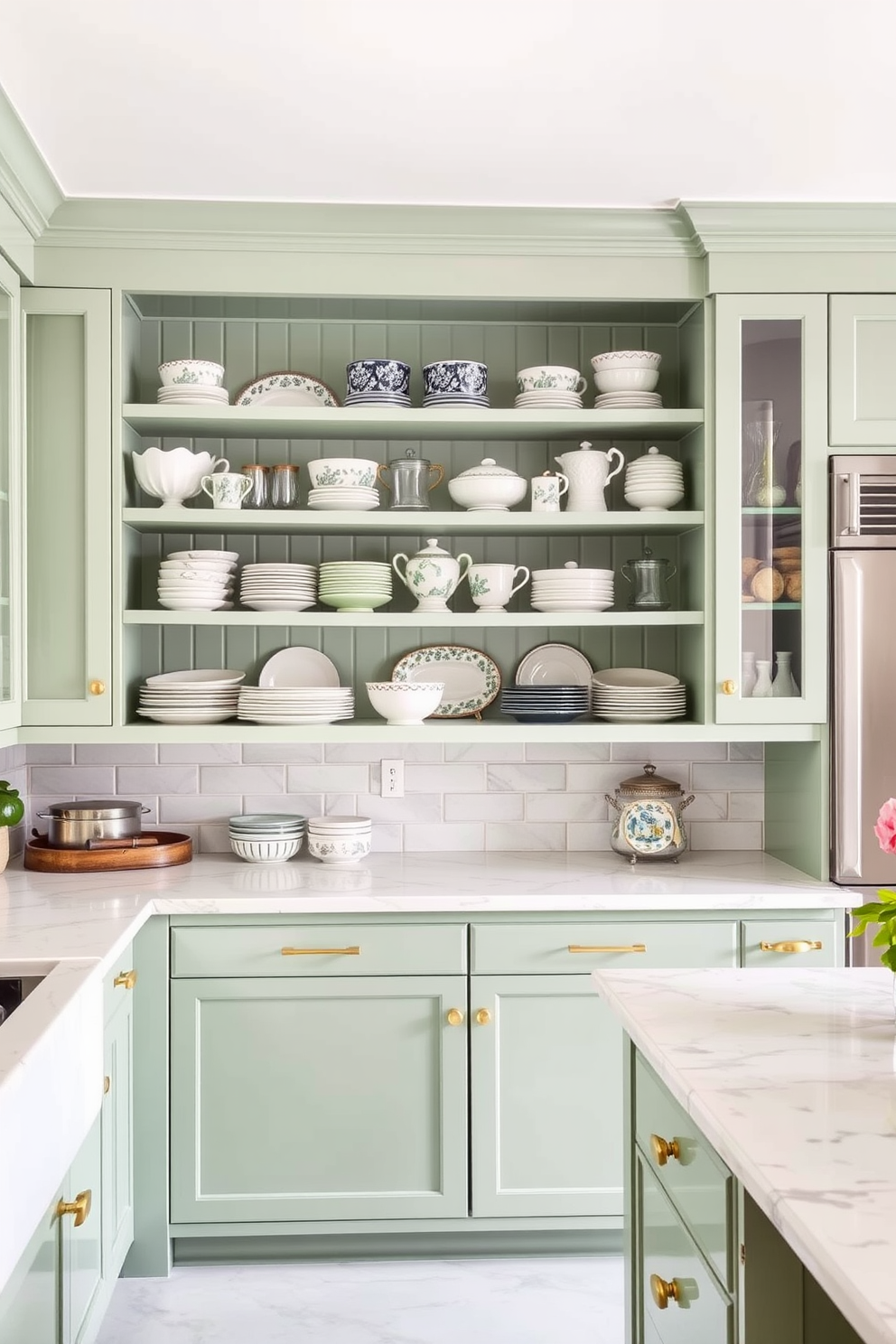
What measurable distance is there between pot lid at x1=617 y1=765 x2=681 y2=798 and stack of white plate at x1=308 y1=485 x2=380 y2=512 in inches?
40.0

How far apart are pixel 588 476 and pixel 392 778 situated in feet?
3.26

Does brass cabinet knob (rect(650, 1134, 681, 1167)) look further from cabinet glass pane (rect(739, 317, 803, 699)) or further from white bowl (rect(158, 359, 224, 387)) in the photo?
white bowl (rect(158, 359, 224, 387))

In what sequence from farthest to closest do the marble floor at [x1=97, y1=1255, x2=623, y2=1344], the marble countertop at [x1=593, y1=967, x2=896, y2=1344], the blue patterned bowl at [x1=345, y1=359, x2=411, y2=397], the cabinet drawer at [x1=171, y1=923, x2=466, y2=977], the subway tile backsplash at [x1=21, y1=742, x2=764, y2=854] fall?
the subway tile backsplash at [x1=21, y1=742, x2=764, y2=854]
the blue patterned bowl at [x1=345, y1=359, x2=411, y2=397]
the cabinet drawer at [x1=171, y1=923, x2=466, y2=977]
the marble floor at [x1=97, y1=1255, x2=623, y2=1344]
the marble countertop at [x1=593, y1=967, x2=896, y2=1344]

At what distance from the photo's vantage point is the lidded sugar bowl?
3023 mm

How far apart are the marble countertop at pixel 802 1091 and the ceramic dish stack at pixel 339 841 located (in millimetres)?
1092

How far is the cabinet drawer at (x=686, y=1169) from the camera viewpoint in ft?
4.70

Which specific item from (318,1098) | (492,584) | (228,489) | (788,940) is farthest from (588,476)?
(318,1098)

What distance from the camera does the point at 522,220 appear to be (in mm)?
2818

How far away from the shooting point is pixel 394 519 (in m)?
2.93

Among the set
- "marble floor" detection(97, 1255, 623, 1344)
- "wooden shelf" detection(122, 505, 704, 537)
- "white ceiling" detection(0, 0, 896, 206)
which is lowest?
"marble floor" detection(97, 1255, 623, 1344)

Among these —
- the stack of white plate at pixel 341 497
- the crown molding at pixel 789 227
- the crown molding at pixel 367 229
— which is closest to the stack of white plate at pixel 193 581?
the stack of white plate at pixel 341 497

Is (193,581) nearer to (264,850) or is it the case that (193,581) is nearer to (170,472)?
(170,472)

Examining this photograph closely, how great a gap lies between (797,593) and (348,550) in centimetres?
122

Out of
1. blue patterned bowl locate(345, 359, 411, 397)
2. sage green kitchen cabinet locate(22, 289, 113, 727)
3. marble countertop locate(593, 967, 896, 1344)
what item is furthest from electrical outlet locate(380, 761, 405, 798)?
marble countertop locate(593, 967, 896, 1344)
